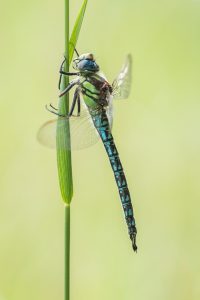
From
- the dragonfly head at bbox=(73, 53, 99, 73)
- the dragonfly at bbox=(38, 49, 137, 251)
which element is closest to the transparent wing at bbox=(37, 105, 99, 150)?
the dragonfly at bbox=(38, 49, 137, 251)

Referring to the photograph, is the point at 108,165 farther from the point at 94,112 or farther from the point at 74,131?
the point at 74,131

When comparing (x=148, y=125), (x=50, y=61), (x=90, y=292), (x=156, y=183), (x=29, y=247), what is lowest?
(x=90, y=292)

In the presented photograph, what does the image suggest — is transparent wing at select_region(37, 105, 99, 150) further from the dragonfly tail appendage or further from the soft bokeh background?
the soft bokeh background

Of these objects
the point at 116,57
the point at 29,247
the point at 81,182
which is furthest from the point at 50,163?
the point at 116,57

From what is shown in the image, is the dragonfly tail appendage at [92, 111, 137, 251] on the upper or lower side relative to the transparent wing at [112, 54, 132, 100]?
lower

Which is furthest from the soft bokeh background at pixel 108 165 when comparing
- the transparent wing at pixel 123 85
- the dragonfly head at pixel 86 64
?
the dragonfly head at pixel 86 64

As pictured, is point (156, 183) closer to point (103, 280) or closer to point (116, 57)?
point (103, 280)

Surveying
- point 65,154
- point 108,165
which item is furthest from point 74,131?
point 108,165
